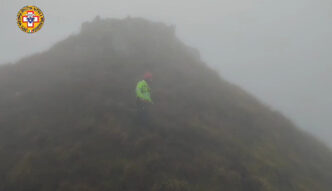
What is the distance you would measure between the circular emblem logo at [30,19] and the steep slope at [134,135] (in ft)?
10.9

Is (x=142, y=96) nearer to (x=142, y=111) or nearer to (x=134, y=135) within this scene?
(x=142, y=111)

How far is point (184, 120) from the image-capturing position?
40.5ft

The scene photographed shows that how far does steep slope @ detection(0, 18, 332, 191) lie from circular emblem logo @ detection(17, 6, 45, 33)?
3325 millimetres

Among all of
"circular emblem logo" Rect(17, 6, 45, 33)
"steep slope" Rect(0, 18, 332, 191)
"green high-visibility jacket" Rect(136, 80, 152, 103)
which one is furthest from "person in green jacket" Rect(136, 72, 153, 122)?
"circular emblem logo" Rect(17, 6, 45, 33)

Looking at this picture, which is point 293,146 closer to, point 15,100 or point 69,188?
point 69,188

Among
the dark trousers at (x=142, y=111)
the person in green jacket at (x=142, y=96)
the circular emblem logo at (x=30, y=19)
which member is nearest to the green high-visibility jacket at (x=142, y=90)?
the person in green jacket at (x=142, y=96)

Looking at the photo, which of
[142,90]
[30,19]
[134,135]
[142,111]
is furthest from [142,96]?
[30,19]

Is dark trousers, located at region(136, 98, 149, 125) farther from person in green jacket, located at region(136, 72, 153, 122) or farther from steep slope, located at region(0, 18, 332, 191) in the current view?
steep slope, located at region(0, 18, 332, 191)

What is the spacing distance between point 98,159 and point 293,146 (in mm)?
11826

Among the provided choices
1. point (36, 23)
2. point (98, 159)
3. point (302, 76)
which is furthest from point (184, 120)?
point (302, 76)

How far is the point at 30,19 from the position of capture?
16.4 metres

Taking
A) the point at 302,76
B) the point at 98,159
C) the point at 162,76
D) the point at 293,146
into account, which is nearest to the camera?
the point at 98,159

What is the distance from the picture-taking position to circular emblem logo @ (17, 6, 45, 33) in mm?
16047

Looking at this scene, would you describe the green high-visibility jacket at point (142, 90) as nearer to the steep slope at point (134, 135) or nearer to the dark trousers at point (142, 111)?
the dark trousers at point (142, 111)
